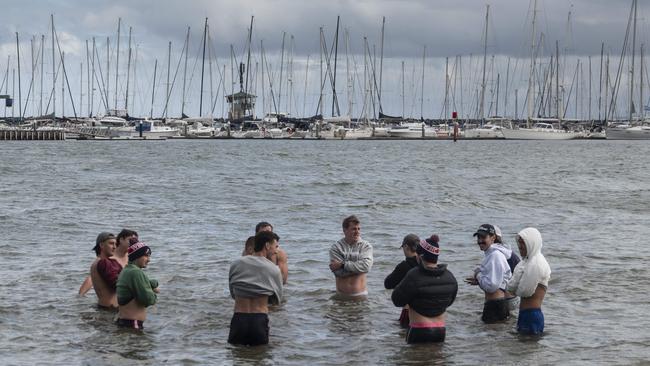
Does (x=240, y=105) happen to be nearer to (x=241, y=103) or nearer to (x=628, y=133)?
(x=241, y=103)

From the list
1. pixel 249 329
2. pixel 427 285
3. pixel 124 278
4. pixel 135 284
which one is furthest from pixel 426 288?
pixel 124 278

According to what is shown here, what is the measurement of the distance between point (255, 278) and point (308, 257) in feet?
34.0

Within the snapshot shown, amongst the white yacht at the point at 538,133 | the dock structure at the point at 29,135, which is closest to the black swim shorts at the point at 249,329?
the dock structure at the point at 29,135

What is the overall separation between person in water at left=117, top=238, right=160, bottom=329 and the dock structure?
106 metres

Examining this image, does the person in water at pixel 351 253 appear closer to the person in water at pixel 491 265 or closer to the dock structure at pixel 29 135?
the person in water at pixel 491 265

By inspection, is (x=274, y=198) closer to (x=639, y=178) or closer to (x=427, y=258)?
(x=639, y=178)

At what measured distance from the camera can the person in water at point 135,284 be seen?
41.2ft

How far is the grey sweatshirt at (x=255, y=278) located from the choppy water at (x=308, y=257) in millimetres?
1254

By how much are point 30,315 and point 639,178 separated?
1875 inches

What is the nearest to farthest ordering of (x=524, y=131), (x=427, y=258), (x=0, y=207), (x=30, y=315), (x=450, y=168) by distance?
1. (x=427, y=258)
2. (x=30, y=315)
3. (x=0, y=207)
4. (x=450, y=168)
5. (x=524, y=131)

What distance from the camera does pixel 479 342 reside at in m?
13.8

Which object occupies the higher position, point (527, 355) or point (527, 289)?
point (527, 289)

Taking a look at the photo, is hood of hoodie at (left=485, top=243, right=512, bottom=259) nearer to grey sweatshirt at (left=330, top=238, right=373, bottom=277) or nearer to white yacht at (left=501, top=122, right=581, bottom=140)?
grey sweatshirt at (left=330, top=238, right=373, bottom=277)

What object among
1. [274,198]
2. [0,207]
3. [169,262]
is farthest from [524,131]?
[169,262]
